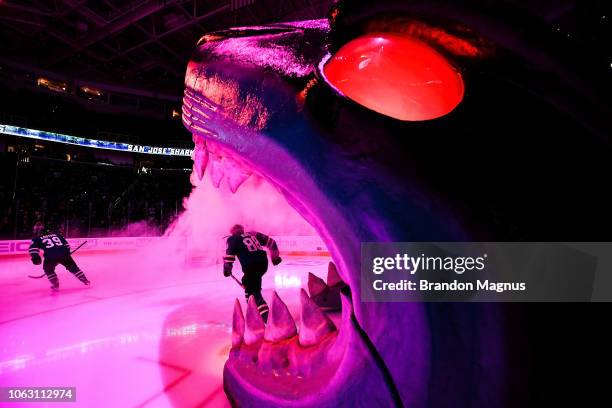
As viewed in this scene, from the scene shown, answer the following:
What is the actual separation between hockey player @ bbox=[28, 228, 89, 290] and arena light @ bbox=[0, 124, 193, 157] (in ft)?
56.2

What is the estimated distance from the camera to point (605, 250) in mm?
501

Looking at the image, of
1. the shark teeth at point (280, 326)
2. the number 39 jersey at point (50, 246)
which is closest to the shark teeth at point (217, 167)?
the shark teeth at point (280, 326)

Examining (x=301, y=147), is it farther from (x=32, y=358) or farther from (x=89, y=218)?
(x=89, y=218)

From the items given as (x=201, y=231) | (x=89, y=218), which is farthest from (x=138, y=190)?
(x=201, y=231)

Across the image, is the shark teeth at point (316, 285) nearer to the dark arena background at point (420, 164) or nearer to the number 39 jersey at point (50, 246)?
the dark arena background at point (420, 164)

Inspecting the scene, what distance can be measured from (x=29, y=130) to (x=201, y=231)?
606 inches

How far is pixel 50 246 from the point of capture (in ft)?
19.5

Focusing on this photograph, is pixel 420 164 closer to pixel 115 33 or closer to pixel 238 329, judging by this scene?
pixel 238 329

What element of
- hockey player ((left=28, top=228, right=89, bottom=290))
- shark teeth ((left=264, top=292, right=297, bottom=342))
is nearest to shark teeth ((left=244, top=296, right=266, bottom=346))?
shark teeth ((left=264, top=292, right=297, bottom=342))

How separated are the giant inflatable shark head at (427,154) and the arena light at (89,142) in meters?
24.0

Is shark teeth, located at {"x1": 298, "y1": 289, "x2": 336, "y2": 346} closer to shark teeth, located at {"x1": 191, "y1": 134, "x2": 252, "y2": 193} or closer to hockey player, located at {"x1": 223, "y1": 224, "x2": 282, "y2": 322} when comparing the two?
shark teeth, located at {"x1": 191, "y1": 134, "x2": 252, "y2": 193}

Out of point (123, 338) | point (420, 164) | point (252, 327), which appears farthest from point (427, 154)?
point (123, 338)

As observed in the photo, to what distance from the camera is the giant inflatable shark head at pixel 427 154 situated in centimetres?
51

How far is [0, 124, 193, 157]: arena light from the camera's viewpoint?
725 inches
